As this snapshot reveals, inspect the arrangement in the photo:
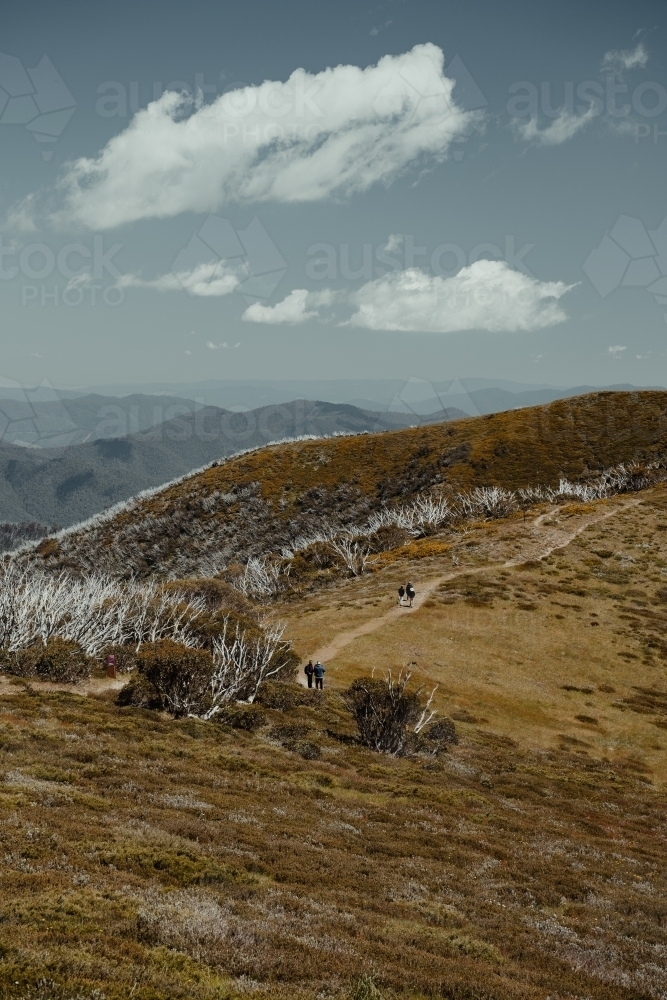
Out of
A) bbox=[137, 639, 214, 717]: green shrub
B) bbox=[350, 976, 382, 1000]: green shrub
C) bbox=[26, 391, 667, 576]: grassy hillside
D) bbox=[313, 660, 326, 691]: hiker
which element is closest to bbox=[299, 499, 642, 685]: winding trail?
bbox=[313, 660, 326, 691]: hiker

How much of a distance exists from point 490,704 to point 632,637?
712 inches

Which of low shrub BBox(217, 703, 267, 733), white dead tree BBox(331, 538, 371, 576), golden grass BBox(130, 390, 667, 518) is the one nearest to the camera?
low shrub BBox(217, 703, 267, 733)

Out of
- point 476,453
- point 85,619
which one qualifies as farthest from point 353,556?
point 476,453

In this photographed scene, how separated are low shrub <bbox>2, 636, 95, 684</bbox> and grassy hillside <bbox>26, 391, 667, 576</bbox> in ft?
239

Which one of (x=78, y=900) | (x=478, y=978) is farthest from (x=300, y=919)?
(x=78, y=900)

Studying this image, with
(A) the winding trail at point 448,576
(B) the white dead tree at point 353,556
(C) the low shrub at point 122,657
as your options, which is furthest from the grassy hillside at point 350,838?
(B) the white dead tree at point 353,556

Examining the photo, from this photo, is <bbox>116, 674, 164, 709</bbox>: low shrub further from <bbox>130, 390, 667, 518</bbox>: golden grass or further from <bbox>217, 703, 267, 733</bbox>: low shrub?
<bbox>130, 390, 667, 518</bbox>: golden grass

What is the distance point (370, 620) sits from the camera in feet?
174

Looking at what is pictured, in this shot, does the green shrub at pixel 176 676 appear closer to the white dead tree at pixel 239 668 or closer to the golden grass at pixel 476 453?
the white dead tree at pixel 239 668

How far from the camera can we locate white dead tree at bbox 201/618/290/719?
30.6 metres

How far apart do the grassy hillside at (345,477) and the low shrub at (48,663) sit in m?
72.9

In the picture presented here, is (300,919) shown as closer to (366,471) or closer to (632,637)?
(632,637)

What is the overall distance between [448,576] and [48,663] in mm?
42626

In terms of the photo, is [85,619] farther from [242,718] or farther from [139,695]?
[242,718]
